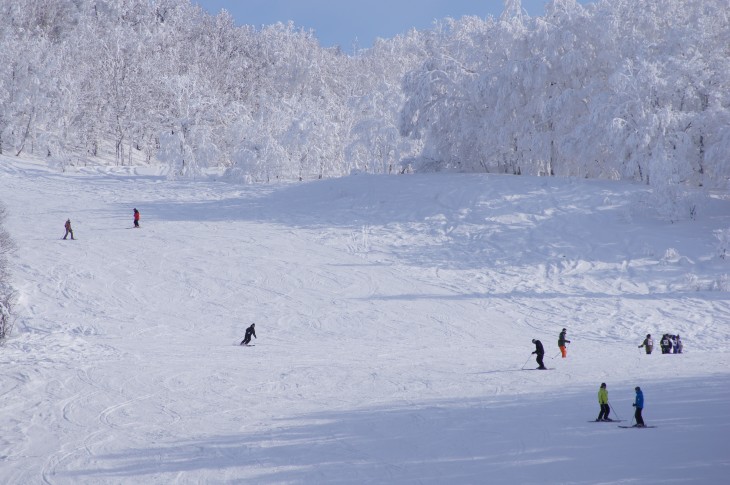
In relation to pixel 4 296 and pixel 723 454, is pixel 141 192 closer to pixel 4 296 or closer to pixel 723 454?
pixel 4 296

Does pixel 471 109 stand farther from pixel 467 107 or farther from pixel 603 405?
pixel 603 405

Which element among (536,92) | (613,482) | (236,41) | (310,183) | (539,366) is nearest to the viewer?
(613,482)

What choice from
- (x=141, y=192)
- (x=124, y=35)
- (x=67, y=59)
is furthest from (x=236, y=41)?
(x=141, y=192)

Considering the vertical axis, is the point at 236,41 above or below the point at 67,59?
above

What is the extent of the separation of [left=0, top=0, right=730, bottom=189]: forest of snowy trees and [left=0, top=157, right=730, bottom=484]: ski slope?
145 inches

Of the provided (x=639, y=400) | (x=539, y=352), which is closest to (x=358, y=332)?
(x=539, y=352)

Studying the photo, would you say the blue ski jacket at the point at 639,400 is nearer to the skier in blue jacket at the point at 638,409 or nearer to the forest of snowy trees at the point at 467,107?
the skier in blue jacket at the point at 638,409

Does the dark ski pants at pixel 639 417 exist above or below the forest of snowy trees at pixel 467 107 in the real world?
below

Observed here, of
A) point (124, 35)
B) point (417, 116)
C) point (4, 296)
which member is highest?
point (124, 35)

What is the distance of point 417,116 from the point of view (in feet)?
156

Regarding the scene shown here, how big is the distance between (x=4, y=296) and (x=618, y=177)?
40.0 meters

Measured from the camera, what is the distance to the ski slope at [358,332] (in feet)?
41.7

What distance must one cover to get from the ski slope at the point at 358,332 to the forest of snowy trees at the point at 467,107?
12.1 feet

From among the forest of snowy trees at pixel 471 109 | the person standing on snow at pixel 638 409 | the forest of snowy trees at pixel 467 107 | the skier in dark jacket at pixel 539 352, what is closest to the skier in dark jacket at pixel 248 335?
the forest of snowy trees at pixel 471 109
